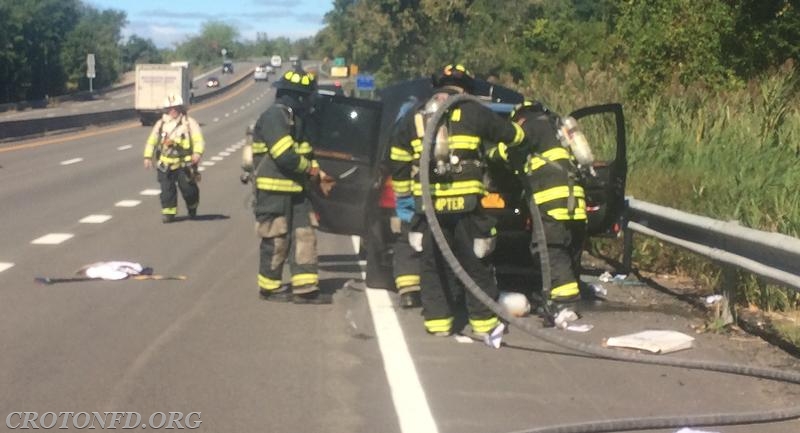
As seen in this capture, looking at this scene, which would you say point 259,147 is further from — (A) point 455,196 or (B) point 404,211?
(A) point 455,196

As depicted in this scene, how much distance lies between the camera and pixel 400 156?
8.54m

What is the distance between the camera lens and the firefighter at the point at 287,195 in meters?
9.66

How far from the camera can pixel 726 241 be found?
345 inches

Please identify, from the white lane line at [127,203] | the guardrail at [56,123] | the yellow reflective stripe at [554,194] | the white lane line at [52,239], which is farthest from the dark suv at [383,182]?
the guardrail at [56,123]

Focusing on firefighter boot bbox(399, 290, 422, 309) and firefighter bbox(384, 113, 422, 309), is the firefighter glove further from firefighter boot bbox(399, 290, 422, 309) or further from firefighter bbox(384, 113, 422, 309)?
firefighter boot bbox(399, 290, 422, 309)

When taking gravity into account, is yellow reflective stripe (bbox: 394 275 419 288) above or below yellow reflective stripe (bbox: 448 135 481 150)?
below

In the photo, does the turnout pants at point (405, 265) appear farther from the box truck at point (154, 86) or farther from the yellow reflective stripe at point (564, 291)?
the box truck at point (154, 86)

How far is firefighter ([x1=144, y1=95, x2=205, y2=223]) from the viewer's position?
15.8 m

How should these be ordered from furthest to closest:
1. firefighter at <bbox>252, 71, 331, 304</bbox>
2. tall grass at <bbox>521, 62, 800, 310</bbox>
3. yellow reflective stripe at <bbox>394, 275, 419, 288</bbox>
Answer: tall grass at <bbox>521, 62, 800, 310</bbox>
firefighter at <bbox>252, 71, 331, 304</bbox>
yellow reflective stripe at <bbox>394, 275, 419, 288</bbox>

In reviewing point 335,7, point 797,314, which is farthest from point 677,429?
point 335,7

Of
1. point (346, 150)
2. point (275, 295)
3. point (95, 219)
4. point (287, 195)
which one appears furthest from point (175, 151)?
point (287, 195)

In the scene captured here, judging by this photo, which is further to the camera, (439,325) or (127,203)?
(127,203)

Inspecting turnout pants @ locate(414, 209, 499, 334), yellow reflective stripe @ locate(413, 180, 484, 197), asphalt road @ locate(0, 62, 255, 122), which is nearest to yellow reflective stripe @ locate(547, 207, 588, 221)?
turnout pants @ locate(414, 209, 499, 334)

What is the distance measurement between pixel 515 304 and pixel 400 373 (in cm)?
204
